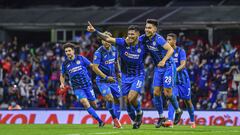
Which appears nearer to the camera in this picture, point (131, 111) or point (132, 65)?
point (132, 65)

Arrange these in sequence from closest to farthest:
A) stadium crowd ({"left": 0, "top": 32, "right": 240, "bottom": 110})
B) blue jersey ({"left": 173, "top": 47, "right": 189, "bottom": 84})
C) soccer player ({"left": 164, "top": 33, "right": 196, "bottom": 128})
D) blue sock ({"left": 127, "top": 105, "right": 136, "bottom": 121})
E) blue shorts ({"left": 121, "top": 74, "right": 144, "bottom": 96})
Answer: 1. blue shorts ({"left": 121, "top": 74, "right": 144, "bottom": 96})
2. blue sock ({"left": 127, "top": 105, "right": 136, "bottom": 121})
3. soccer player ({"left": 164, "top": 33, "right": 196, "bottom": 128})
4. blue jersey ({"left": 173, "top": 47, "right": 189, "bottom": 84})
5. stadium crowd ({"left": 0, "top": 32, "right": 240, "bottom": 110})

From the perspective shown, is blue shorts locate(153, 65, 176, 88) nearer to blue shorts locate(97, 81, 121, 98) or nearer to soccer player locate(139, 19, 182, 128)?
soccer player locate(139, 19, 182, 128)

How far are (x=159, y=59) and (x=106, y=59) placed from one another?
297 centimetres

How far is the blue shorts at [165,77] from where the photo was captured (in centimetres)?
2309

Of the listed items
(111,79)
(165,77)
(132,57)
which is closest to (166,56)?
(165,77)

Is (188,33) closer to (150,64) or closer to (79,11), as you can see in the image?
(150,64)

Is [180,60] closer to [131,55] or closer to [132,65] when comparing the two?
[132,65]

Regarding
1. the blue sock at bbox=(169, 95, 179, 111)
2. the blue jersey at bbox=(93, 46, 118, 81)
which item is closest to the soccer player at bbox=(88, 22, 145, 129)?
the blue sock at bbox=(169, 95, 179, 111)

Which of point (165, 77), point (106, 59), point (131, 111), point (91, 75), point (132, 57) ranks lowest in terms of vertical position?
point (131, 111)

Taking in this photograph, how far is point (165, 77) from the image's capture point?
23.1 meters

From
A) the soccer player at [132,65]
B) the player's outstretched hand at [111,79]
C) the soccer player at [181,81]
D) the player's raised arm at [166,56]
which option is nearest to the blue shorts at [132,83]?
the soccer player at [132,65]

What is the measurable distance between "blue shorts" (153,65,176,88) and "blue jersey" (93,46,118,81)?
271 cm

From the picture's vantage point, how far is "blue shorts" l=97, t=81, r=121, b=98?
83.4ft

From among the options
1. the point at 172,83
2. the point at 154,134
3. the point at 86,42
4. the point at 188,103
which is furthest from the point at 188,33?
the point at 154,134
